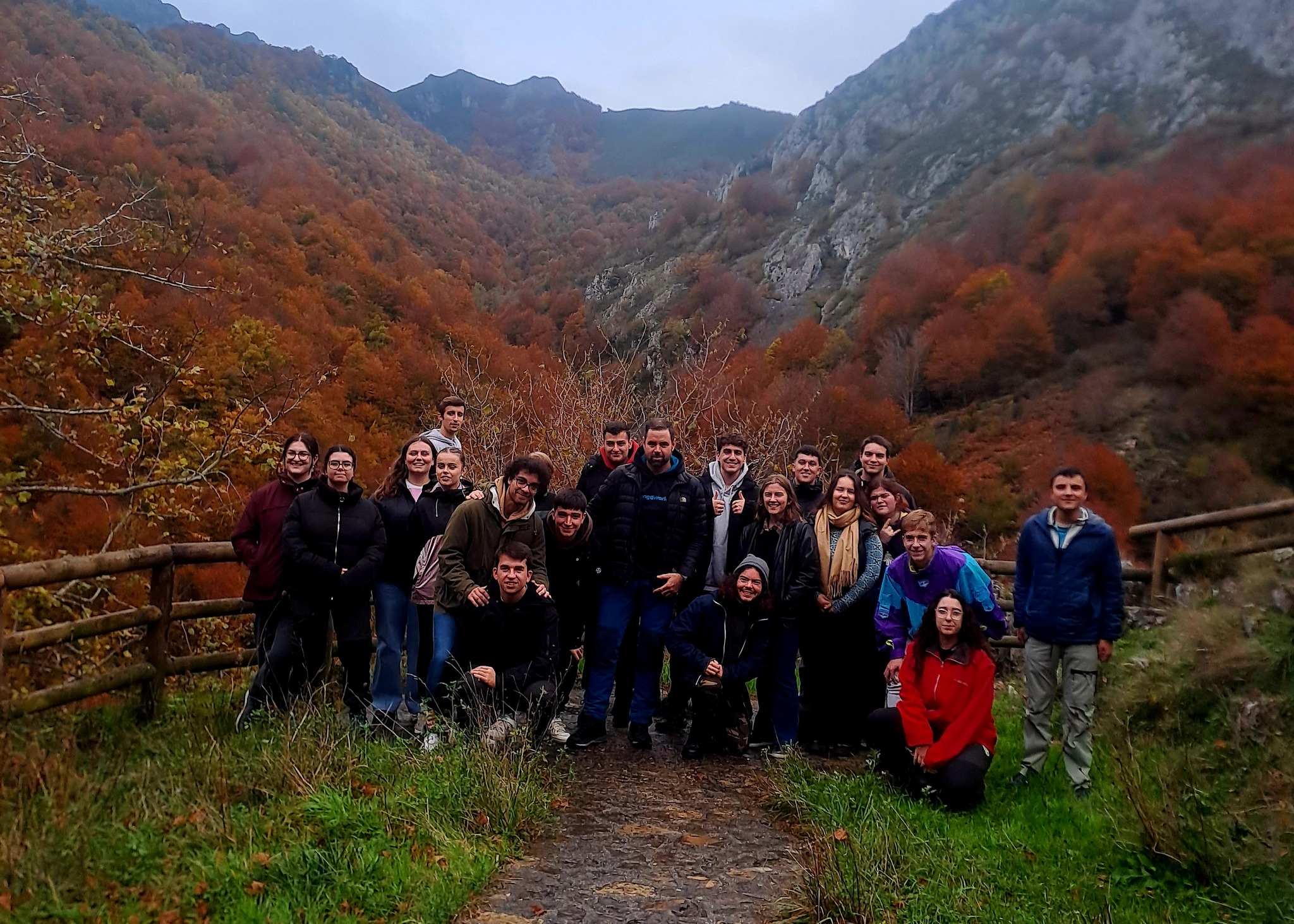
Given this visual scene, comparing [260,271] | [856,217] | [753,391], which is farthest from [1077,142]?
[260,271]

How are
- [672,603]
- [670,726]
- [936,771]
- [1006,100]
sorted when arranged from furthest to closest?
[1006,100] < [670,726] < [672,603] < [936,771]

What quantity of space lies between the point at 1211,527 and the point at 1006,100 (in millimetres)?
89810

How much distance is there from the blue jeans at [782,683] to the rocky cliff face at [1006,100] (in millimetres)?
62827

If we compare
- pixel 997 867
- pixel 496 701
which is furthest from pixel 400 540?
pixel 997 867

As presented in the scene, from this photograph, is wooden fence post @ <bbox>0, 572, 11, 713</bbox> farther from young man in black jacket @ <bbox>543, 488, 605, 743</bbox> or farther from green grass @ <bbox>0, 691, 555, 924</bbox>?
young man in black jacket @ <bbox>543, 488, 605, 743</bbox>

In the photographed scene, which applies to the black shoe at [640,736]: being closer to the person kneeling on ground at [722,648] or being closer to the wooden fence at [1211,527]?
the person kneeling on ground at [722,648]

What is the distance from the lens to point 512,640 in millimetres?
4805

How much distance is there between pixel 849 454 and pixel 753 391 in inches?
315

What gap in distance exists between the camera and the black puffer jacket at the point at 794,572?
5.03m

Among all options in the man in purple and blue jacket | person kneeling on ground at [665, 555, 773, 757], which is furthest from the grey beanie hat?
the man in purple and blue jacket

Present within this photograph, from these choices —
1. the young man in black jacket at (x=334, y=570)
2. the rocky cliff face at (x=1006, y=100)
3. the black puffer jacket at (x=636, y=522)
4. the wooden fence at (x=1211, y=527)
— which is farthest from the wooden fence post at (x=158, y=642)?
the rocky cliff face at (x=1006, y=100)

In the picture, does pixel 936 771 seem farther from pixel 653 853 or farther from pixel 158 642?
pixel 158 642

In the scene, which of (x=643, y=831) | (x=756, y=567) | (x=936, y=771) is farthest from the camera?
(x=756, y=567)

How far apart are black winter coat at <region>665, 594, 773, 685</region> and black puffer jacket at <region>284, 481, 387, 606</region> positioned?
190cm
